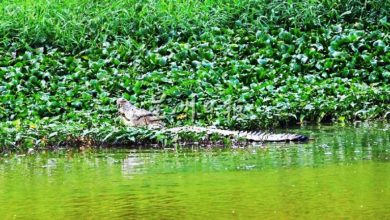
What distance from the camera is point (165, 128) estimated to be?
420 inches

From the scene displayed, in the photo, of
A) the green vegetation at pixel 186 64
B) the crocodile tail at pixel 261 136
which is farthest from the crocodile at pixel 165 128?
the green vegetation at pixel 186 64

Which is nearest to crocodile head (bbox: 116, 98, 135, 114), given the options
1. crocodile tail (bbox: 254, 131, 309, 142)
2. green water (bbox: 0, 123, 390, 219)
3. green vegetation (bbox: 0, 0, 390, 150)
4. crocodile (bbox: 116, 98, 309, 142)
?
crocodile (bbox: 116, 98, 309, 142)

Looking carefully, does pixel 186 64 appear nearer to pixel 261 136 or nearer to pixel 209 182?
pixel 261 136

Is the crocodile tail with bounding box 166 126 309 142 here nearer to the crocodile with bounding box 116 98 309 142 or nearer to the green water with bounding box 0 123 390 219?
the crocodile with bounding box 116 98 309 142

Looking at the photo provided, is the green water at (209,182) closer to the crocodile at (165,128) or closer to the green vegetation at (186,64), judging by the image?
the crocodile at (165,128)

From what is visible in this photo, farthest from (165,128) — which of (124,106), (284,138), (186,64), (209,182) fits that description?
(186,64)

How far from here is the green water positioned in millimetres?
5840

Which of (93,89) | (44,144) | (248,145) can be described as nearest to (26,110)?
(93,89)

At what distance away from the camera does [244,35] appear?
51.8ft

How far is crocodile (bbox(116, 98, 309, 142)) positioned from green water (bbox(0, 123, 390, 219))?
0.33 metres

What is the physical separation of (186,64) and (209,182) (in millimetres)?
7613

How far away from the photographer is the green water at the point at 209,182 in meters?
5.84

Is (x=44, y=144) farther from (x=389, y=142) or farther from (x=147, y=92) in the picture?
(x=389, y=142)

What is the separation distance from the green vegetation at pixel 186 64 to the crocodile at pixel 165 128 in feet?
0.78
